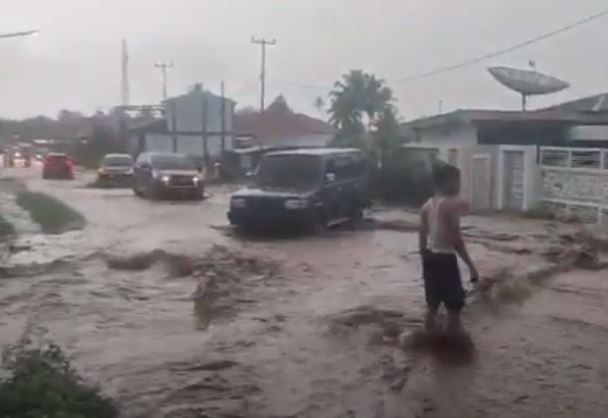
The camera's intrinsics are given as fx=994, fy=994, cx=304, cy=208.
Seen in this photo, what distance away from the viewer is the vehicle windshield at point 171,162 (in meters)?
33.4

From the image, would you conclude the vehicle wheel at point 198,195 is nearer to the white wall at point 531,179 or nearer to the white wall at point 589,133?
the white wall at point 531,179

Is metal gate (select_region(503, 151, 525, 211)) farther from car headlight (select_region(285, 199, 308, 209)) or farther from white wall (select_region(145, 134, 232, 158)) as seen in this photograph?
white wall (select_region(145, 134, 232, 158))

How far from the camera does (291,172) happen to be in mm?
20781

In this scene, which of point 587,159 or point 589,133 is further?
point 589,133

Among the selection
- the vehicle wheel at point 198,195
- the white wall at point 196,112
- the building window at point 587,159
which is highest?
the white wall at point 196,112

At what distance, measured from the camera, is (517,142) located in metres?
32.6

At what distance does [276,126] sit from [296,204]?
159 ft

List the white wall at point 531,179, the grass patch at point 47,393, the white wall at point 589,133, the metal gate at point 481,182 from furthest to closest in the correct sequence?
the white wall at point 589,133
the metal gate at point 481,182
the white wall at point 531,179
the grass patch at point 47,393

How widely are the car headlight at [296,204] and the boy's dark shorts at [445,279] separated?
1048 centimetres

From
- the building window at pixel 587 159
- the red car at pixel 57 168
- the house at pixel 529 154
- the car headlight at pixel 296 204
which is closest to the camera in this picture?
the car headlight at pixel 296 204

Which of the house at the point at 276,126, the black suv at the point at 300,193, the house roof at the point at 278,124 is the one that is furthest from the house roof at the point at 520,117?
the house roof at the point at 278,124

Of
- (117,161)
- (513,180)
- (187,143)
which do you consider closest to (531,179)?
(513,180)

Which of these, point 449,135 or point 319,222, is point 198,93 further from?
point 319,222

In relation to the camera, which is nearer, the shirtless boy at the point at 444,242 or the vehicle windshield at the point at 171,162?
the shirtless boy at the point at 444,242
